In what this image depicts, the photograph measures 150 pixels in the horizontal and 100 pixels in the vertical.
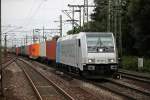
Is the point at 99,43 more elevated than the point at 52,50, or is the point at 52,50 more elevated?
the point at 99,43

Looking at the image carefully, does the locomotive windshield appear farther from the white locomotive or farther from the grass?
the grass

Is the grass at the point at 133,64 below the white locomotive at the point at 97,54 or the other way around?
below

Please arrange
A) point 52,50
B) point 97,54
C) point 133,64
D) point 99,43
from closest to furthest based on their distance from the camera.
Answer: point 97,54, point 99,43, point 133,64, point 52,50

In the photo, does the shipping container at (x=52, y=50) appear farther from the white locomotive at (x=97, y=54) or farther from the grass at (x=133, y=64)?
the white locomotive at (x=97, y=54)

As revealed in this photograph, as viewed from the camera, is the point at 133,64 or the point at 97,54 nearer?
the point at 97,54

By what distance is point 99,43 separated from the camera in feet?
75.9

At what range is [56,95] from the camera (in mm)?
16891

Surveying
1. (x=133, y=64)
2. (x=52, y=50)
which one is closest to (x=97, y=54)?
(x=133, y=64)

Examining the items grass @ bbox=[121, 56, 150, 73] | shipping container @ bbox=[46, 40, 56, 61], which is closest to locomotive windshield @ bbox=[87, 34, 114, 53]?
grass @ bbox=[121, 56, 150, 73]

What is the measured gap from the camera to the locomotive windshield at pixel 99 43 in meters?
23.0

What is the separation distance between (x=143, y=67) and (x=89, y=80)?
1029cm

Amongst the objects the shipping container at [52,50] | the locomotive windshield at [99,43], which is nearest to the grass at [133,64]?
the shipping container at [52,50]

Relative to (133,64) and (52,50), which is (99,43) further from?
(52,50)

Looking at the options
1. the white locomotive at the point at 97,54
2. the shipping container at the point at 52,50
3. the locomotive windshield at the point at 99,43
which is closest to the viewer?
the white locomotive at the point at 97,54
